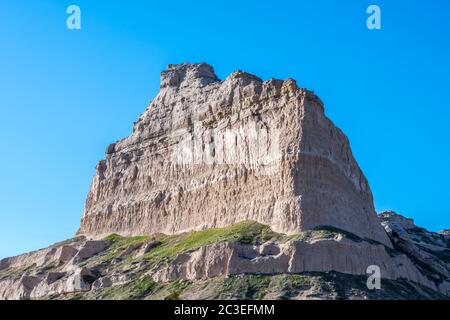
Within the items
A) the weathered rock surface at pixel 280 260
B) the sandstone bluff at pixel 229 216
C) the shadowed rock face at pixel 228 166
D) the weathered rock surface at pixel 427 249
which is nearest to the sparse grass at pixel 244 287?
the sandstone bluff at pixel 229 216

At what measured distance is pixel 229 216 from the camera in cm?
7156

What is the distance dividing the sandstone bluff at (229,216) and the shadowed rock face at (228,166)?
0.16 m

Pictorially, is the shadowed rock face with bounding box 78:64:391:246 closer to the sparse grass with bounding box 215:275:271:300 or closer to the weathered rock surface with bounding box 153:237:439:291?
the weathered rock surface with bounding box 153:237:439:291

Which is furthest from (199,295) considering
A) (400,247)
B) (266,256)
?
(400,247)

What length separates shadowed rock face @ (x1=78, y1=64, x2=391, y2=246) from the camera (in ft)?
216

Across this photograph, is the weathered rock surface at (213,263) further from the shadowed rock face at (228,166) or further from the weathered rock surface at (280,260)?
the shadowed rock face at (228,166)

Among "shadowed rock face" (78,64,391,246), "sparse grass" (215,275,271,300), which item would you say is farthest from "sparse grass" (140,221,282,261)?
"sparse grass" (215,275,271,300)

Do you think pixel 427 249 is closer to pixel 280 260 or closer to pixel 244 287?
pixel 280 260

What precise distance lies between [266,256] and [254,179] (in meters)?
15.5

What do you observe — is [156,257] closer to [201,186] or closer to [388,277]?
[201,186]

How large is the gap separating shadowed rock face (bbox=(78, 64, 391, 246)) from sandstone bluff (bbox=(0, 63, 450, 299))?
16cm

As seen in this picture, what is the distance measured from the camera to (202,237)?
70.1 m
